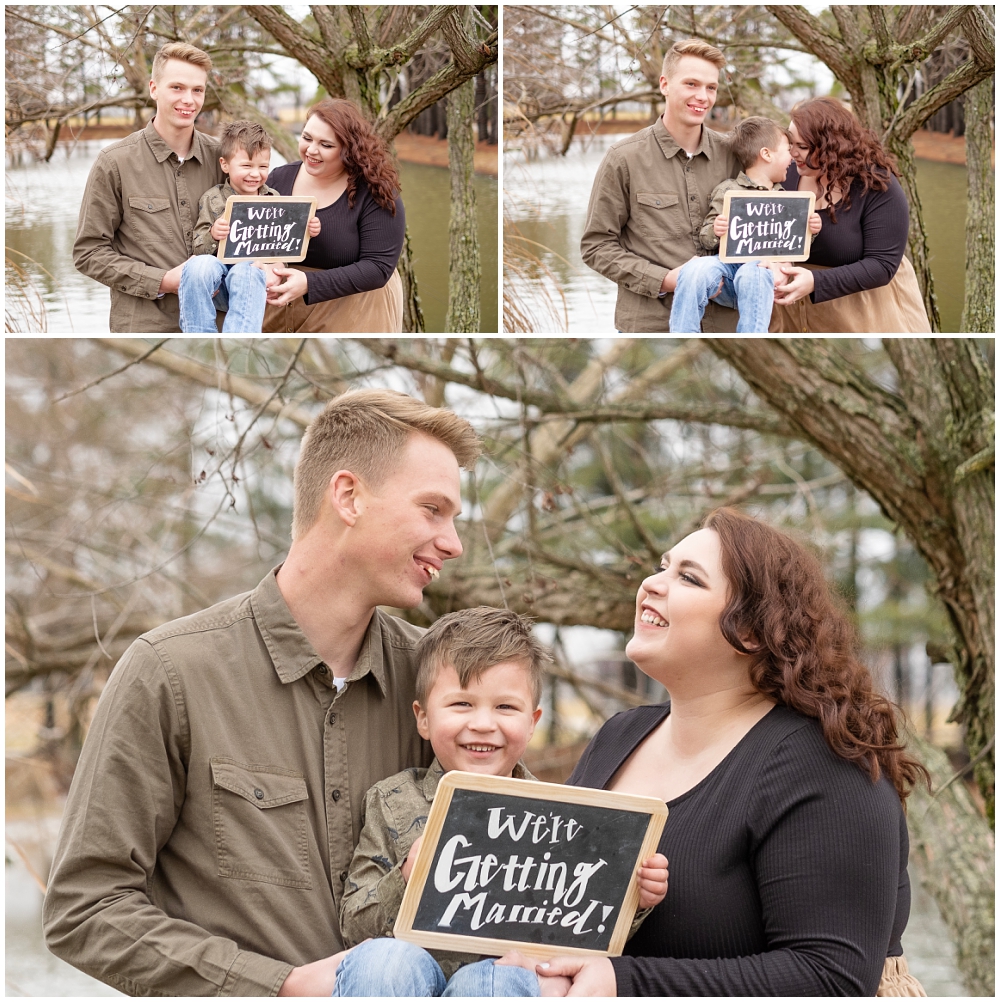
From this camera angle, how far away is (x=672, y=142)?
3.60 metres

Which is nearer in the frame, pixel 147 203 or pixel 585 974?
pixel 585 974

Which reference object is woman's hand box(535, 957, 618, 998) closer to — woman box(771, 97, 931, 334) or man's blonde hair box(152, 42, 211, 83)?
woman box(771, 97, 931, 334)

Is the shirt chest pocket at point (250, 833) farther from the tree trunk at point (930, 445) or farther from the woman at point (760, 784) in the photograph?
the tree trunk at point (930, 445)

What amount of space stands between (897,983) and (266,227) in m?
2.51

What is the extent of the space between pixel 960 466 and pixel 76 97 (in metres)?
3.39

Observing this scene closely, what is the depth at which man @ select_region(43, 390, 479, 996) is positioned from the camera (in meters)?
1.92

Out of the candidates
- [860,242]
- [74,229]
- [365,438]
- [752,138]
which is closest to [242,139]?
[74,229]

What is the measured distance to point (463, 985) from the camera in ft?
6.06

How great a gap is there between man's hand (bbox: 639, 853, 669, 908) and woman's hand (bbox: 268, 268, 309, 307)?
2260 millimetres

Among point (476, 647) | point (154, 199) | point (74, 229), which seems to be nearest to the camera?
point (476, 647)

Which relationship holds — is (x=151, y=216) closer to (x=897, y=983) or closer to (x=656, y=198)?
(x=656, y=198)

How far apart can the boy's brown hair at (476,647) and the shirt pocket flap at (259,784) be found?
277 millimetres

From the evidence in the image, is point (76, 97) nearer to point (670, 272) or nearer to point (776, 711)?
point (670, 272)

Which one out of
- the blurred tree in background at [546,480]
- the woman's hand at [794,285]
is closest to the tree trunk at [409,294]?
the blurred tree in background at [546,480]
